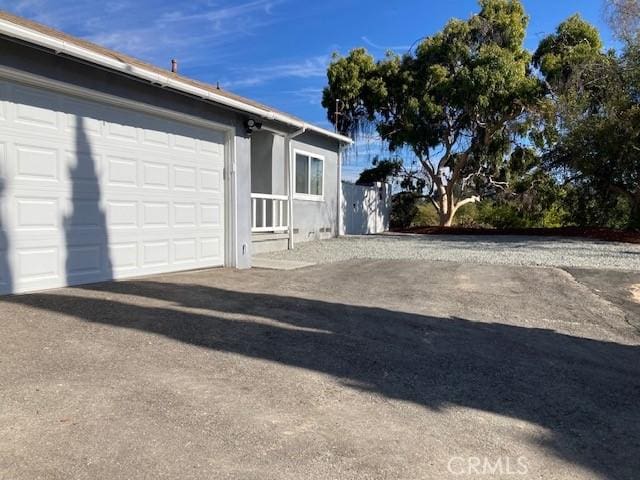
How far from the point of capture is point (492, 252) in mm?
13641

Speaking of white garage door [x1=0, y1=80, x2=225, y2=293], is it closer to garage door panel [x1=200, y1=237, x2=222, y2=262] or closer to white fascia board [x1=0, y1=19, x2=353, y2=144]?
garage door panel [x1=200, y1=237, x2=222, y2=262]

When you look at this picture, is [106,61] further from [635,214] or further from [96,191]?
[635,214]

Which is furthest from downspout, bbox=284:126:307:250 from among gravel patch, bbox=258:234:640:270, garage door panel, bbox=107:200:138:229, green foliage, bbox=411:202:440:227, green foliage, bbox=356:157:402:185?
green foliage, bbox=411:202:440:227

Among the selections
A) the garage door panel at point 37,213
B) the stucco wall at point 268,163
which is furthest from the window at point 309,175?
the garage door panel at point 37,213

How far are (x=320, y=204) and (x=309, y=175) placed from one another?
1.10 metres

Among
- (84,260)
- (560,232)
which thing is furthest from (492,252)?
(84,260)

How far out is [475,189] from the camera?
24.7 m

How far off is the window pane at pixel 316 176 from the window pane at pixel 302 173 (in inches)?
14.1

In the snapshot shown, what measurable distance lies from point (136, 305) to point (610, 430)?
501 cm

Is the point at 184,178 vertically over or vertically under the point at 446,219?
over

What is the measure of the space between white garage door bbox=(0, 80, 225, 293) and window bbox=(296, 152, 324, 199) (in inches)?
220

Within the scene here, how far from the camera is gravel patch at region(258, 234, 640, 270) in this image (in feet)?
38.8

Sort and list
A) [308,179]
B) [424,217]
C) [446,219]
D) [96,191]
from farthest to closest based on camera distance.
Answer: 1. [424,217]
2. [446,219]
3. [308,179]
4. [96,191]

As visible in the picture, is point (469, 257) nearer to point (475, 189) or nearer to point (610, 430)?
point (610, 430)
